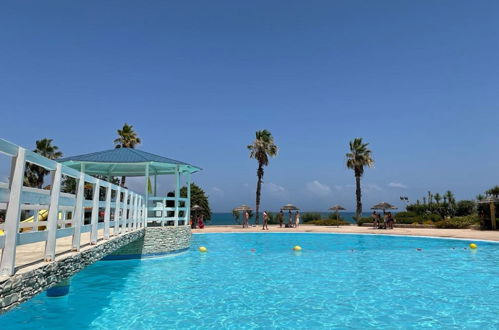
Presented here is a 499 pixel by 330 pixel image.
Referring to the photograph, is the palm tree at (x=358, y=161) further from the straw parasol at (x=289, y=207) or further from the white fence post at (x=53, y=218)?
the white fence post at (x=53, y=218)

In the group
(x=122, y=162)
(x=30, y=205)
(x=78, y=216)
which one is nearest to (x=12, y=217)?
(x=30, y=205)

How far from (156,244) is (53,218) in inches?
478

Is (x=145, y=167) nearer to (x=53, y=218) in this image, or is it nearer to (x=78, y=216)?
(x=78, y=216)

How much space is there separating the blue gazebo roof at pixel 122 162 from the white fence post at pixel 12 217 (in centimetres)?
1256

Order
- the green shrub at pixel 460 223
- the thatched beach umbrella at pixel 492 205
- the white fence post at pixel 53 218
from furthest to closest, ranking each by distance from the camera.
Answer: the green shrub at pixel 460 223 < the thatched beach umbrella at pixel 492 205 < the white fence post at pixel 53 218

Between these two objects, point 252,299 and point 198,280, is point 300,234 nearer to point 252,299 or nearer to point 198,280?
point 198,280

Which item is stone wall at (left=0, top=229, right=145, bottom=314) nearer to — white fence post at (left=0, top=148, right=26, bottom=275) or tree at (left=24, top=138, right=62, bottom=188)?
white fence post at (left=0, top=148, right=26, bottom=275)

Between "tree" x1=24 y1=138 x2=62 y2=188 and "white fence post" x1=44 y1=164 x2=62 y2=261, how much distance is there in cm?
3567

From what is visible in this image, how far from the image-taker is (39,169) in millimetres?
40062

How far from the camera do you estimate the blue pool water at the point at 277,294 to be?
7.97 metres

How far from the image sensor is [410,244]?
888 inches

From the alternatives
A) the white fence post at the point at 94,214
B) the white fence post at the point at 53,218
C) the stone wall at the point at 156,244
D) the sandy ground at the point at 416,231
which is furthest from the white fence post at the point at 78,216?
the sandy ground at the point at 416,231

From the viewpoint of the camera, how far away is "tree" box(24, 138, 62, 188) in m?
A: 38.4

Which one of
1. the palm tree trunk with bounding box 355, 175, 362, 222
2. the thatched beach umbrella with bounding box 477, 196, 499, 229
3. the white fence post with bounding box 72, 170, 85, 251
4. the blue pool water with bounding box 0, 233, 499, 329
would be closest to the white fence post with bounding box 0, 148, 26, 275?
the white fence post with bounding box 72, 170, 85, 251
